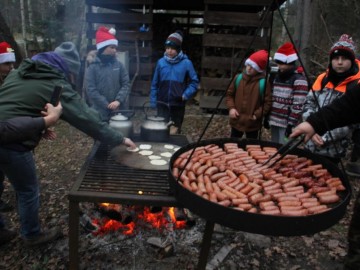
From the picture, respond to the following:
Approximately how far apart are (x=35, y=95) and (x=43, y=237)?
165cm

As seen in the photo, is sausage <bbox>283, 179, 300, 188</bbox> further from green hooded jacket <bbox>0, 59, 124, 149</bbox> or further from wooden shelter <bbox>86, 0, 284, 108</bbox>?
wooden shelter <bbox>86, 0, 284, 108</bbox>

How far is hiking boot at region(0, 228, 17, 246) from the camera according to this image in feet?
11.6

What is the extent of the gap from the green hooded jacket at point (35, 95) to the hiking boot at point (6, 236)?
4.39ft

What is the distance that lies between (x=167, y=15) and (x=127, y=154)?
8641 millimetres

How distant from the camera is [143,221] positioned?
3820 mm

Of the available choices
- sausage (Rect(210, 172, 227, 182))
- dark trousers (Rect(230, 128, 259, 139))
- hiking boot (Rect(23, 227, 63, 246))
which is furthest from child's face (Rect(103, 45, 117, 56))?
sausage (Rect(210, 172, 227, 182))

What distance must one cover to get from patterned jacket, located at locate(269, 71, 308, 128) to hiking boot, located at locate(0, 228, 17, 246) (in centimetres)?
384

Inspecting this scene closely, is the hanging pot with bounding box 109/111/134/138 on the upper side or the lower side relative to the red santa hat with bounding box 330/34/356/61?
lower

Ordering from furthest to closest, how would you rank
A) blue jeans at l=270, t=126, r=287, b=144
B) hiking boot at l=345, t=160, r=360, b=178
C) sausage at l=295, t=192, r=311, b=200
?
hiking boot at l=345, t=160, r=360, b=178, blue jeans at l=270, t=126, r=287, b=144, sausage at l=295, t=192, r=311, b=200

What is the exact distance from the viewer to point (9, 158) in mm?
2850

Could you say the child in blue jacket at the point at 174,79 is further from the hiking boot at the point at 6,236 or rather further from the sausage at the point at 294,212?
the sausage at the point at 294,212

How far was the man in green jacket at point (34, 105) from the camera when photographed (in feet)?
9.25

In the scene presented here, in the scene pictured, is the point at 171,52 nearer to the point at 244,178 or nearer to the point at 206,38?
the point at 206,38

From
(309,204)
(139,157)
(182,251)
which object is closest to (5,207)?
(139,157)
